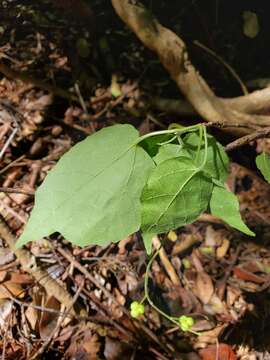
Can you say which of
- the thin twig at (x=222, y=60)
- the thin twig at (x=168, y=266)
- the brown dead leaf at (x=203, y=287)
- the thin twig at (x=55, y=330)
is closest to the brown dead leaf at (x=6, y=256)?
the thin twig at (x=55, y=330)

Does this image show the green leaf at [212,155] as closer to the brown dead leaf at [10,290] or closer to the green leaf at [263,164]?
the green leaf at [263,164]

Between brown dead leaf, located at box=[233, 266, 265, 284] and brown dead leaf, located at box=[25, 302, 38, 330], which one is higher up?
brown dead leaf, located at box=[25, 302, 38, 330]

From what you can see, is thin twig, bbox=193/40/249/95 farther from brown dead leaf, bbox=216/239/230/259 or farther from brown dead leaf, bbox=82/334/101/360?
brown dead leaf, bbox=82/334/101/360

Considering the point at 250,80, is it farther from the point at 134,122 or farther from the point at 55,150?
the point at 55,150

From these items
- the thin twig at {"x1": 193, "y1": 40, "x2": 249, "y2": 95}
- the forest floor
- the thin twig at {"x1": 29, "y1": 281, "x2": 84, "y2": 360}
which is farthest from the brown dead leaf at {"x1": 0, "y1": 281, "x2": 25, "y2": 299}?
the thin twig at {"x1": 193, "y1": 40, "x2": 249, "y2": 95}

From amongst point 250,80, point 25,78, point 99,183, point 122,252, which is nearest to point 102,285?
point 122,252

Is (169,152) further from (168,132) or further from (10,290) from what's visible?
(10,290)

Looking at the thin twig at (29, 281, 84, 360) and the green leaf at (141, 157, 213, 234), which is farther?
the thin twig at (29, 281, 84, 360)

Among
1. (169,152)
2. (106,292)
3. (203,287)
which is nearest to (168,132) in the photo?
(169,152)
